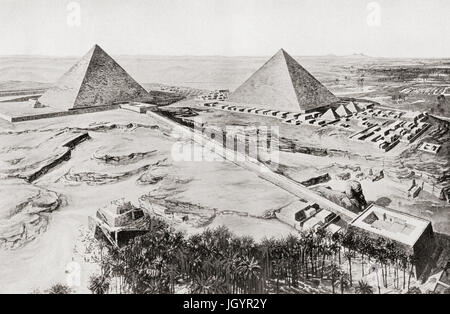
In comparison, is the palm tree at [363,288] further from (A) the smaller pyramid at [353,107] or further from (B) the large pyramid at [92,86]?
(B) the large pyramid at [92,86]

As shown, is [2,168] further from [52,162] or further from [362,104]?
[362,104]

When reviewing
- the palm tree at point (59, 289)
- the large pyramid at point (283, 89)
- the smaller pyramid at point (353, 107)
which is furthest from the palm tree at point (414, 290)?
the smaller pyramid at point (353, 107)

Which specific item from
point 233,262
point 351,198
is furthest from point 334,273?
point 351,198

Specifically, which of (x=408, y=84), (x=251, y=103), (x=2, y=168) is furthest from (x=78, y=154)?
(x=408, y=84)

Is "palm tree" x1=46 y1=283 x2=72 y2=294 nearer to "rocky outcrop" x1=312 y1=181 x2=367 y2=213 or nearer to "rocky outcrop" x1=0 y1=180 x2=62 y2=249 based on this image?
A: "rocky outcrop" x1=0 y1=180 x2=62 y2=249

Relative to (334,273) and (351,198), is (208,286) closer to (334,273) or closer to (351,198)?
(334,273)

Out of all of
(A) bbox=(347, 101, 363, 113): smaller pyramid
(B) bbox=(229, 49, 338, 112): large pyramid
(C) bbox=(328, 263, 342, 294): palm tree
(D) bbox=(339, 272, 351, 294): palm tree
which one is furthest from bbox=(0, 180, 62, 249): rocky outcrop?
(A) bbox=(347, 101, 363, 113): smaller pyramid
